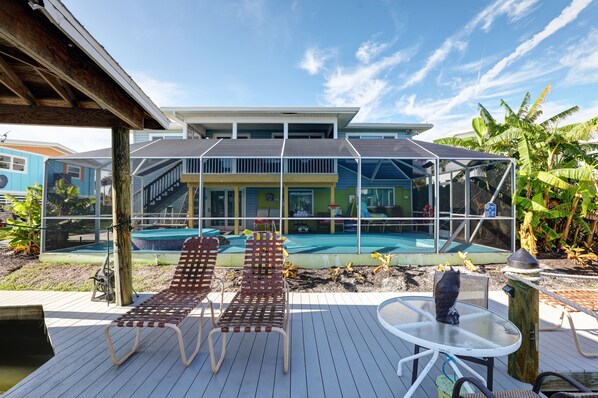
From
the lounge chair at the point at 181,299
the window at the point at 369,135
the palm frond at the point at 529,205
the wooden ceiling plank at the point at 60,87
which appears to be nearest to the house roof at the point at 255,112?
the window at the point at 369,135

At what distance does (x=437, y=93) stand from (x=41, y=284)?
20.3 metres

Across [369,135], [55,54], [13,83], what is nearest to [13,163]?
[13,83]

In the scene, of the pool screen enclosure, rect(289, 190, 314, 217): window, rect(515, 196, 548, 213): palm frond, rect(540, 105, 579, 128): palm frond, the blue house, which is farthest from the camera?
the blue house

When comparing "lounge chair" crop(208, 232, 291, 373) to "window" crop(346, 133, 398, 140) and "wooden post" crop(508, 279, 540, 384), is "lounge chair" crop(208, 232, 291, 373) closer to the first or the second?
"wooden post" crop(508, 279, 540, 384)

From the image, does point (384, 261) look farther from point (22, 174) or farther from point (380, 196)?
point (22, 174)

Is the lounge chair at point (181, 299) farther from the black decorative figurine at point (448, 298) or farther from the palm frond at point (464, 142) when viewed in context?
the palm frond at point (464, 142)

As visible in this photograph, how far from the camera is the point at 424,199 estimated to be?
12.8 m

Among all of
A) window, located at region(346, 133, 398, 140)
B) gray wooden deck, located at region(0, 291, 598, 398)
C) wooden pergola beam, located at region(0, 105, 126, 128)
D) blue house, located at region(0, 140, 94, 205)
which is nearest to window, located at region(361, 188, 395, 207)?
window, located at region(346, 133, 398, 140)

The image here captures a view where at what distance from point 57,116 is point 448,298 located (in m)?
5.71

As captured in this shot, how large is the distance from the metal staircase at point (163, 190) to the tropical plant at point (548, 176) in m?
12.2

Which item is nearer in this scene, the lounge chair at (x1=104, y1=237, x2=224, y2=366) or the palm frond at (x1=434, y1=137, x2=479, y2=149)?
the lounge chair at (x1=104, y1=237, x2=224, y2=366)

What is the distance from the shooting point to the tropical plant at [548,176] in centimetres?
686

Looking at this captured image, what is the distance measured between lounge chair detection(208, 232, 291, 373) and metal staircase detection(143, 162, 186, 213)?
9.52 metres

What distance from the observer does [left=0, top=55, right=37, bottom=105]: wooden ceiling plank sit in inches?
127
